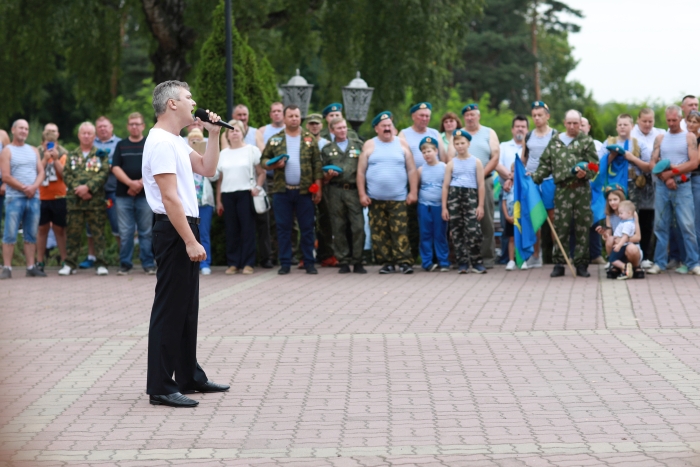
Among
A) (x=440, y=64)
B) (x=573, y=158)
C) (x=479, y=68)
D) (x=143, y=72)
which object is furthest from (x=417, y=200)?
(x=479, y=68)

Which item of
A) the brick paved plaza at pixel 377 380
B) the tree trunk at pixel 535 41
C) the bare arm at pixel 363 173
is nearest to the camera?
the brick paved plaza at pixel 377 380

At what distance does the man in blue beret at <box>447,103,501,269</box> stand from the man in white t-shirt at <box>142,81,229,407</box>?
8.81 metres

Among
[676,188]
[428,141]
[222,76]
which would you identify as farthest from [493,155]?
[222,76]

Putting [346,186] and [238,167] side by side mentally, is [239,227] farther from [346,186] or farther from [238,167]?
[346,186]

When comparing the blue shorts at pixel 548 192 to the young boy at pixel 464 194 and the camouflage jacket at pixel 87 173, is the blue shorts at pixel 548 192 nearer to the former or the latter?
the young boy at pixel 464 194

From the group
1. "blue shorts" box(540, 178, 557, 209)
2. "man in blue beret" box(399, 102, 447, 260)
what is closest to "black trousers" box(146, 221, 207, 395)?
"blue shorts" box(540, 178, 557, 209)

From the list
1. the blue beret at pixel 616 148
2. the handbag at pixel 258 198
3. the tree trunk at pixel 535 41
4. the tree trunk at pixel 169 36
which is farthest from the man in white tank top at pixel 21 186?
the tree trunk at pixel 535 41

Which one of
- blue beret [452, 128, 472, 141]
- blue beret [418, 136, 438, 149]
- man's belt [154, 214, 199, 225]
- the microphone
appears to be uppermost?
the microphone

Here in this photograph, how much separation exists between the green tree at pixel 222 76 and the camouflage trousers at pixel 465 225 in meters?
4.33

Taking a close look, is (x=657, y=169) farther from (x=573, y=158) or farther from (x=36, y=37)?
(x=36, y=37)

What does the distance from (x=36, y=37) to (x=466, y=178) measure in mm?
14090

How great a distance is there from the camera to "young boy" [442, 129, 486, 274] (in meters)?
14.4

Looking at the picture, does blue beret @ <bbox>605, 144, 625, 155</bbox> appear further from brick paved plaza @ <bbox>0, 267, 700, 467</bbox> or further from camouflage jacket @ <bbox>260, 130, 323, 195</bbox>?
camouflage jacket @ <bbox>260, 130, 323, 195</bbox>

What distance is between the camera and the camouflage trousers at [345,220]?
15.0 m
